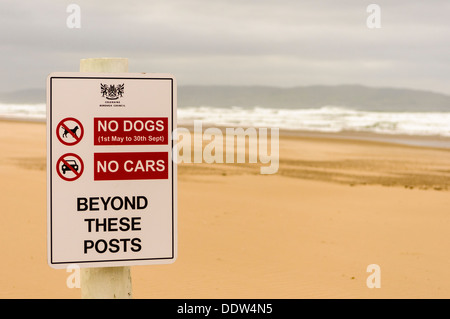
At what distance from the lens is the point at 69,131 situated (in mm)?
2488

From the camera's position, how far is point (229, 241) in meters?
8.28

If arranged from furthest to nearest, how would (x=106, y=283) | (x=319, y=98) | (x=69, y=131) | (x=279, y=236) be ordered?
(x=319, y=98) < (x=279, y=236) < (x=106, y=283) < (x=69, y=131)

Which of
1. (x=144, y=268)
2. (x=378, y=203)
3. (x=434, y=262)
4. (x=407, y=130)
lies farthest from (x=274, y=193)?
(x=407, y=130)

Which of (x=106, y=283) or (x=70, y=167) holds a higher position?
(x=70, y=167)

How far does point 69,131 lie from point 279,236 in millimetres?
6488

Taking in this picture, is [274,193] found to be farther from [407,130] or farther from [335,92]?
[335,92]

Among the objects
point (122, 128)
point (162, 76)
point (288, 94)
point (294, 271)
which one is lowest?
point (294, 271)

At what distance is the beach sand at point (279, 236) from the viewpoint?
6480mm

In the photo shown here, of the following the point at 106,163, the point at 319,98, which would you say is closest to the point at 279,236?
the point at 106,163

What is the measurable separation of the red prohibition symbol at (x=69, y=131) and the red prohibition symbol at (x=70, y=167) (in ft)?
0.20

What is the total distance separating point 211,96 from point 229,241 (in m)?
124

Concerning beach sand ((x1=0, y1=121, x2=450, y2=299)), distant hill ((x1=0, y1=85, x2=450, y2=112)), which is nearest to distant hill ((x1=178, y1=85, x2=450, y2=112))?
distant hill ((x1=0, y1=85, x2=450, y2=112))

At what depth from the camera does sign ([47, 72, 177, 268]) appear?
8.14 feet

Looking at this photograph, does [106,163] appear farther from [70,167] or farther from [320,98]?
[320,98]
